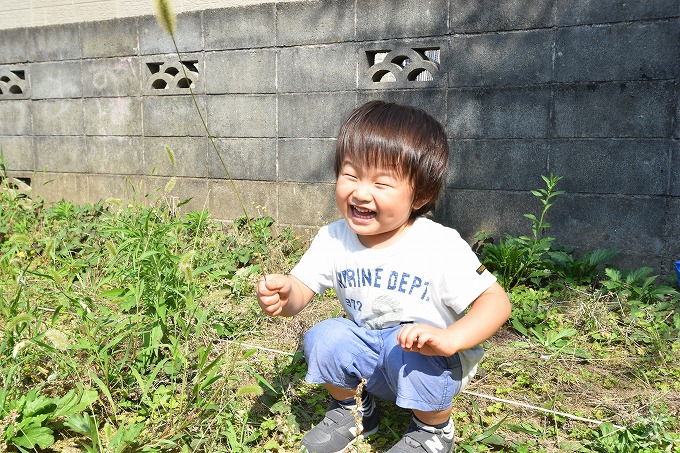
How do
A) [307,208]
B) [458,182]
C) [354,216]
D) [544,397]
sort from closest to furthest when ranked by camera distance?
[354,216], [544,397], [458,182], [307,208]

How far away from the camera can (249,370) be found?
7.88 feet

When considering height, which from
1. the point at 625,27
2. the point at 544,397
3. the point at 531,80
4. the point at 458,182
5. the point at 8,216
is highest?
the point at 625,27

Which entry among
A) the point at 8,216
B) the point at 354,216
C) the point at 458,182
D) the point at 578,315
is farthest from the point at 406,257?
the point at 8,216

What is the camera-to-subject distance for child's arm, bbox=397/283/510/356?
5.36 feet

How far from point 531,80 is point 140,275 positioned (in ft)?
7.78

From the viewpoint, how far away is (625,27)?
3.19 meters

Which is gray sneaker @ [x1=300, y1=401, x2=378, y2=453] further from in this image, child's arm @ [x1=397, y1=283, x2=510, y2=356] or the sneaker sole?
child's arm @ [x1=397, y1=283, x2=510, y2=356]

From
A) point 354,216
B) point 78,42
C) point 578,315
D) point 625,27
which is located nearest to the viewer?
point 354,216

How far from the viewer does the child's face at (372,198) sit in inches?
74.5

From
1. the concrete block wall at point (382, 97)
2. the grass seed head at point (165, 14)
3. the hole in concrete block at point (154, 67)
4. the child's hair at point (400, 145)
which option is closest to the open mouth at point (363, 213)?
the child's hair at point (400, 145)

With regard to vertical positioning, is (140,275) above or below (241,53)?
below

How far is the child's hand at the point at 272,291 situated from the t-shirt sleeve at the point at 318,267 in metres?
0.19

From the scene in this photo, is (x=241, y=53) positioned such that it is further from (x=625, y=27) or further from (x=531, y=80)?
(x=625, y=27)

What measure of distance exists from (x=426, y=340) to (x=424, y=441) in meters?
0.49
